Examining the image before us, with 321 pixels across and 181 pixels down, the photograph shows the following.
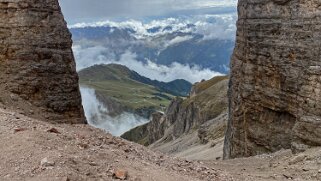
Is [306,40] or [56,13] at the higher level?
[56,13]

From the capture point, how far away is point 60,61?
3894cm

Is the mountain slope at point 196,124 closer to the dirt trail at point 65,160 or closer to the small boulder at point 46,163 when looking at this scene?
the dirt trail at point 65,160

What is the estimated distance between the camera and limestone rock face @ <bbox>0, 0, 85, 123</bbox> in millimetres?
37594

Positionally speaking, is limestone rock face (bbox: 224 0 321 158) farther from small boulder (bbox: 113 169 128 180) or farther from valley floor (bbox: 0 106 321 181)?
small boulder (bbox: 113 169 128 180)

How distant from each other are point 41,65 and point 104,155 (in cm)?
1723

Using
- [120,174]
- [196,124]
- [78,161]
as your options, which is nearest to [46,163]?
[78,161]

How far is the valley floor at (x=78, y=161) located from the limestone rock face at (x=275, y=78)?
299 inches

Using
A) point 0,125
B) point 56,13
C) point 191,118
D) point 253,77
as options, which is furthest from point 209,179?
point 191,118

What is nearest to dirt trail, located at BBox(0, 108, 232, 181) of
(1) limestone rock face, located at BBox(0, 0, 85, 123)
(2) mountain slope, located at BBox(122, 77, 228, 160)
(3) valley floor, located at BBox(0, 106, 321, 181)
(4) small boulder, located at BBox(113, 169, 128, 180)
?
(3) valley floor, located at BBox(0, 106, 321, 181)

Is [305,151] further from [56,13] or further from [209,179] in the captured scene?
[56,13]

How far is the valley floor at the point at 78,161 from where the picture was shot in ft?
64.4

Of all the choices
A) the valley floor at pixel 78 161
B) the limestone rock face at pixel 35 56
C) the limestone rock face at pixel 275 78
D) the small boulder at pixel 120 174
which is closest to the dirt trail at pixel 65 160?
the valley floor at pixel 78 161

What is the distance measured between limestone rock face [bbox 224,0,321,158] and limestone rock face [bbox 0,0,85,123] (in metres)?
18.0

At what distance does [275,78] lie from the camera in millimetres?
43781
